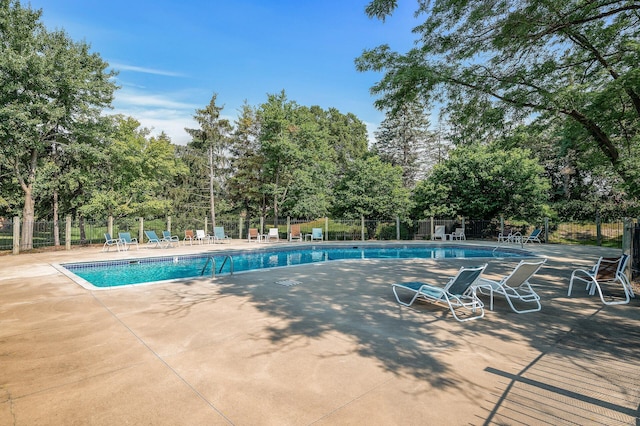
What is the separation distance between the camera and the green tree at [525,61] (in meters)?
6.51

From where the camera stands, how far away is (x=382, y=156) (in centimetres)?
3959

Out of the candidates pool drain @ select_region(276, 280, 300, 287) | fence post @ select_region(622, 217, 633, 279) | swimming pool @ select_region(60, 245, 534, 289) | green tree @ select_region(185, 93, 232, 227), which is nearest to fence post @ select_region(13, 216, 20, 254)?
swimming pool @ select_region(60, 245, 534, 289)

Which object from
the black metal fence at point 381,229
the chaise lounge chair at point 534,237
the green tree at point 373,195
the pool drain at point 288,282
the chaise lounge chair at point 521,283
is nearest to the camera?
the chaise lounge chair at point 521,283

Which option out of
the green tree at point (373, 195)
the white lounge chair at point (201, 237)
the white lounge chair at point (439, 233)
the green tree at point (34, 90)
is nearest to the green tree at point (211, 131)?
the white lounge chair at point (201, 237)

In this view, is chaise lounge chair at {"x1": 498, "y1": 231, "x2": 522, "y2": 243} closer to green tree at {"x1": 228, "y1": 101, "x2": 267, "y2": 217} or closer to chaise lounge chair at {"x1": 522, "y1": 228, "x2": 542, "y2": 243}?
chaise lounge chair at {"x1": 522, "y1": 228, "x2": 542, "y2": 243}

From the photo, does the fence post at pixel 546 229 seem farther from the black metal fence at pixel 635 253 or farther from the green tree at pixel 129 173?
the green tree at pixel 129 173

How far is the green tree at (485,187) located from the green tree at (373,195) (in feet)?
4.91

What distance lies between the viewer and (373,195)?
859 inches

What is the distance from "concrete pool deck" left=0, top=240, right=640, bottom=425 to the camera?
2379 mm

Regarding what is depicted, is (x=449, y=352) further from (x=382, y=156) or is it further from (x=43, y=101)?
(x=382, y=156)

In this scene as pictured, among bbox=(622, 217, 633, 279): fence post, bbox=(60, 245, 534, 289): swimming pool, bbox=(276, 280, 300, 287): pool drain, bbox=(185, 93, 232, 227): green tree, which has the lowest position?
bbox=(60, 245, 534, 289): swimming pool

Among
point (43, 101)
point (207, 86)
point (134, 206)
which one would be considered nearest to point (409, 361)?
point (43, 101)

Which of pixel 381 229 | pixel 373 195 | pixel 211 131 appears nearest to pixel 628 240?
pixel 381 229

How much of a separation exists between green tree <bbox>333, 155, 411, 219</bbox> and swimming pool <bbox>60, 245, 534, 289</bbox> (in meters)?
4.15
